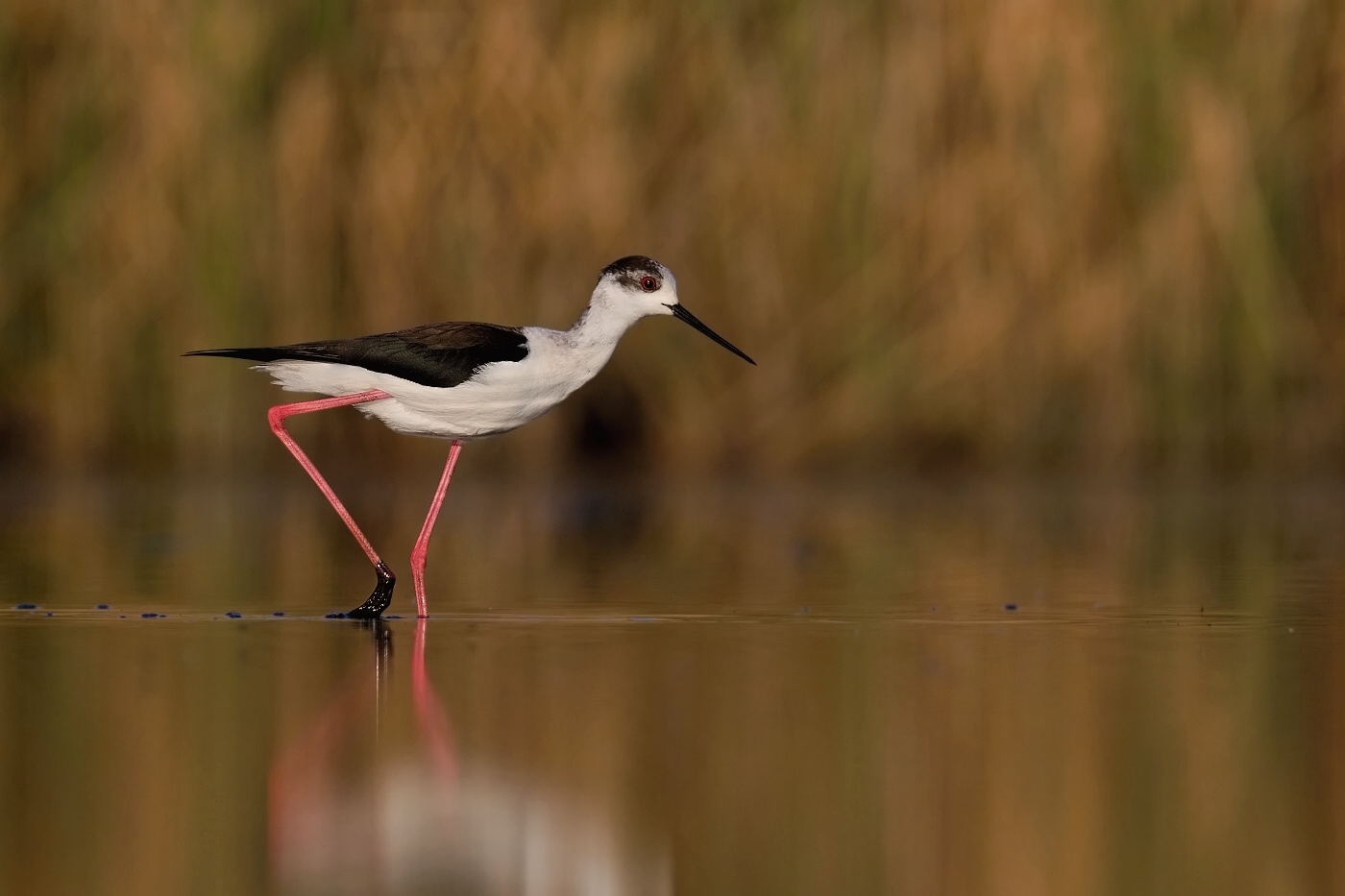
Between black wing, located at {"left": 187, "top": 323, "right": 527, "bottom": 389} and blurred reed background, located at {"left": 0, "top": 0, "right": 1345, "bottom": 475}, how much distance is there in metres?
3.56

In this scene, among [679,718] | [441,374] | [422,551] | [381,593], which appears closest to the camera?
[679,718]

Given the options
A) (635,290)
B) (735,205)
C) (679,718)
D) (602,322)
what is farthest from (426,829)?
(735,205)

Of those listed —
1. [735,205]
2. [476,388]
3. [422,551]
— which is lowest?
[422,551]

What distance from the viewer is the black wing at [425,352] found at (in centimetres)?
656

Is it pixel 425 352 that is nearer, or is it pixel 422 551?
pixel 425 352

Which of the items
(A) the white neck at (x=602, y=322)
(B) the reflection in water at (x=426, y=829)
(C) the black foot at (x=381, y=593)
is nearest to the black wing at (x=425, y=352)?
(A) the white neck at (x=602, y=322)

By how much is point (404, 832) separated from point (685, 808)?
439mm

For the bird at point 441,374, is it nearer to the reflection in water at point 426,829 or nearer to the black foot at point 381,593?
the black foot at point 381,593

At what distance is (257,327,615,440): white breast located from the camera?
659cm

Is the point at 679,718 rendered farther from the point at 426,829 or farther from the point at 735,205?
the point at 735,205

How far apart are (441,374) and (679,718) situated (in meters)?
2.26

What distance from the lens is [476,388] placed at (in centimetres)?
655

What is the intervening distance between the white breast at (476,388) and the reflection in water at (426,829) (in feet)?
7.47

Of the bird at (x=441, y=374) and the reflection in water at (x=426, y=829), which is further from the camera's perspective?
the bird at (x=441, y=374)
